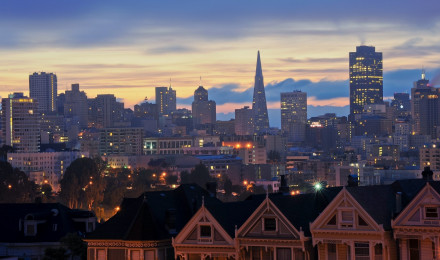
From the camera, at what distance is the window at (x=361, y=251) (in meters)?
47.1

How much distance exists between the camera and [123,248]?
5300 cm

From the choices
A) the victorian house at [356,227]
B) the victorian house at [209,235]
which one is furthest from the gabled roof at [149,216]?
the victorian house at [356,227]

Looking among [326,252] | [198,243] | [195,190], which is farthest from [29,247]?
[326,252]

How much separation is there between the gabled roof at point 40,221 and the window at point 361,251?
2278cm

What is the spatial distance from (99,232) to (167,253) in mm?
3316

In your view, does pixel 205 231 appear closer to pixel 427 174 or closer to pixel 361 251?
pixel 361 251

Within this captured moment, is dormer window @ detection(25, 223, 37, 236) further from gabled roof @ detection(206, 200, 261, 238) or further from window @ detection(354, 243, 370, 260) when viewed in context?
window @ detection(354, 243, 370, 260)

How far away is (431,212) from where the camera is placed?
4588 centimetres

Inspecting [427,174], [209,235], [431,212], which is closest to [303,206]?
[209,235]

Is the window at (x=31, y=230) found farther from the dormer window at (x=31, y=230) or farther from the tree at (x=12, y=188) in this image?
the tree at (x=12, y=188)

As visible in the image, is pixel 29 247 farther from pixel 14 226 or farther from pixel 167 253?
pixel 167 253

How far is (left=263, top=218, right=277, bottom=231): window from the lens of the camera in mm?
49094

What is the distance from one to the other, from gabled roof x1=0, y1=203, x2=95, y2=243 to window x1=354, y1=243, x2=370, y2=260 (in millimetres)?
22782

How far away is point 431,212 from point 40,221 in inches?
1053
